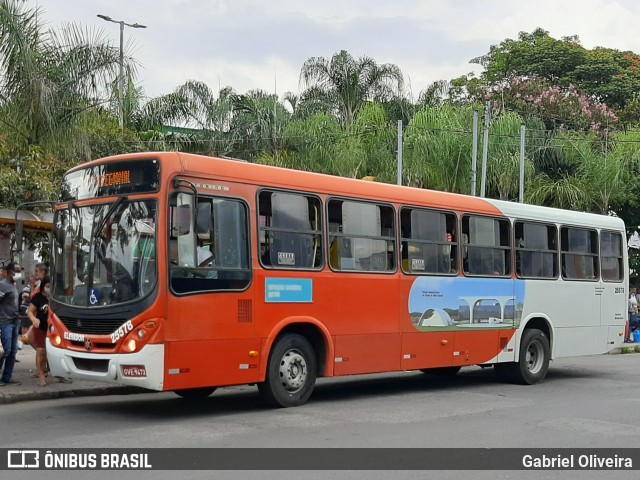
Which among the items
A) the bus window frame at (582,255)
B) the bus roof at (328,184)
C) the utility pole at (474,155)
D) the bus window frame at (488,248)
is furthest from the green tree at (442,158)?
the bus window frame at (488,248)

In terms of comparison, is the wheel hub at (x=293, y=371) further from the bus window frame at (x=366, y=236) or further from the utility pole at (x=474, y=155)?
the utility pole at (x=474, y=155)

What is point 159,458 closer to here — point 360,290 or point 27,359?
point 360,290

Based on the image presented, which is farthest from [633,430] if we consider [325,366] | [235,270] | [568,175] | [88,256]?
[568,175]

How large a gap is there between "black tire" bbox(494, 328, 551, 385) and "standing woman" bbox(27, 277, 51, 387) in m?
7.59

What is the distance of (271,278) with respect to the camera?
11.0m

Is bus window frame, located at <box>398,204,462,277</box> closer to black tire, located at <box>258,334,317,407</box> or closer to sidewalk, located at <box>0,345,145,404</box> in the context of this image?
black tire, located at <box>258,334,317,407</box>

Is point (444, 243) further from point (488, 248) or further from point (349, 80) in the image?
point (349, 80)

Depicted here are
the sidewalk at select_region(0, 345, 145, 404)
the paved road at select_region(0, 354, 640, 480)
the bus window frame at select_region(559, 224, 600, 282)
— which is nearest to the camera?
the paved road at select_region(0, 354, 640, 480)

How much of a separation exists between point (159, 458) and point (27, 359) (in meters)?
8.78

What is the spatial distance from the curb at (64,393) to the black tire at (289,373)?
2895 mm

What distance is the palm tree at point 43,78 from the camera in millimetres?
14359

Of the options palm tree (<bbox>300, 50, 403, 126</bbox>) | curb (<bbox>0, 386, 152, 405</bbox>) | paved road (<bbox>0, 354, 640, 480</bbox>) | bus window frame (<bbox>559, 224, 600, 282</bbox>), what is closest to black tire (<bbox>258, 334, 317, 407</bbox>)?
paved road (<bbox>0, 354, 640, 480</bbox>)

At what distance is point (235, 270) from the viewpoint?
34.7 ft

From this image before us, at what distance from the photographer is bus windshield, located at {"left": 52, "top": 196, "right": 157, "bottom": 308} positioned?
9.95m
